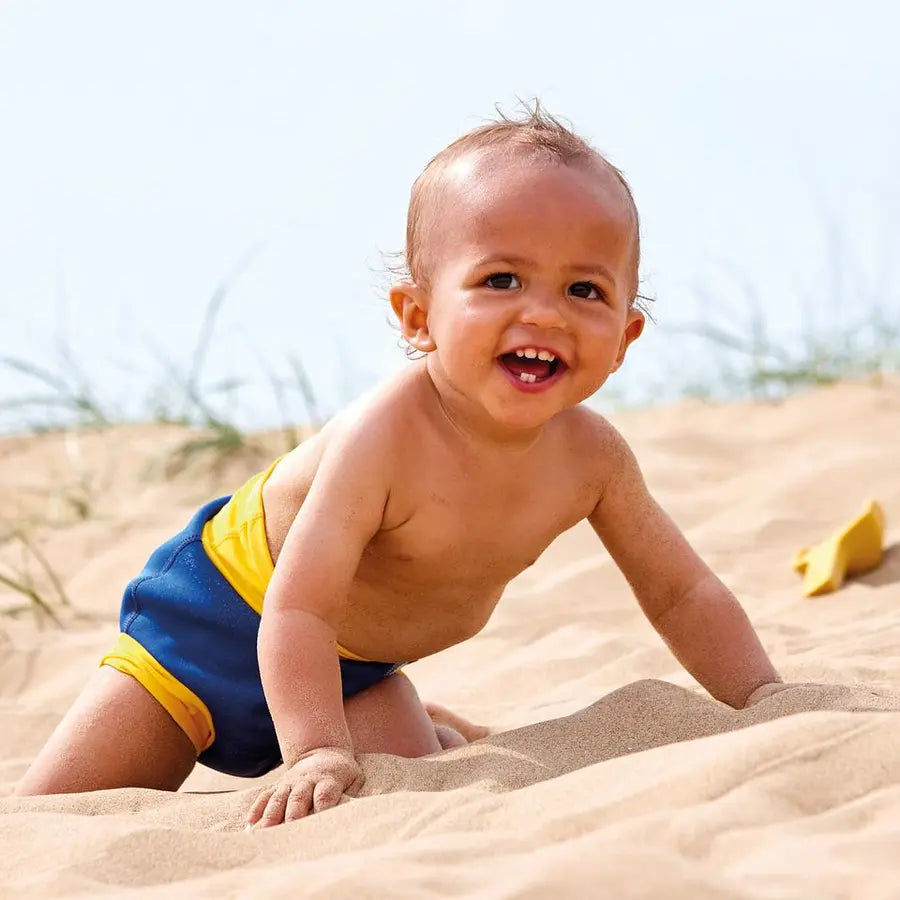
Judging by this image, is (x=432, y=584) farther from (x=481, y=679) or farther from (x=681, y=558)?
(x=481, y=679)

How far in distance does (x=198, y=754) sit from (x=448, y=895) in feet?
4.68

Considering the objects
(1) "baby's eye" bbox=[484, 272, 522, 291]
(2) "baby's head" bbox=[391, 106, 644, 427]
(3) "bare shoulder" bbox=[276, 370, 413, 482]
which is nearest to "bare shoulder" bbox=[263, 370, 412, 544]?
(3) "bare shoulder" bbox=[276, 370, 413, 482]

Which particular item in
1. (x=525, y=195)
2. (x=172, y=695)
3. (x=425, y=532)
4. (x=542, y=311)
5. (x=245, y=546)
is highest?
(x=525, y=195)

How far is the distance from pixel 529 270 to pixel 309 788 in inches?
33.8

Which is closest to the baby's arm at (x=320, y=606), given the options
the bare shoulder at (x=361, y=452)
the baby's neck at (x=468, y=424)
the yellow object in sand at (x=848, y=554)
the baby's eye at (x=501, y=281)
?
the bare shoulder at (x=361, y=452)

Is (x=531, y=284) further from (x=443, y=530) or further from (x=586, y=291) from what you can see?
(x=443, y=530)

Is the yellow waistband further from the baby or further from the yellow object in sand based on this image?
the yellow object in sand

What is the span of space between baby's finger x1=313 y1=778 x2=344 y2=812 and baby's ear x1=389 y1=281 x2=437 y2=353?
2.53ft

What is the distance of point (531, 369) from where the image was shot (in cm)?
232

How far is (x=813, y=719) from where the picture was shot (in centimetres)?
182

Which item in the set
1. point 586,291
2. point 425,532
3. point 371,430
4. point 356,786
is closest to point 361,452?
point 371,430

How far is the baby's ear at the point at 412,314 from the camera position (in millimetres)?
2463

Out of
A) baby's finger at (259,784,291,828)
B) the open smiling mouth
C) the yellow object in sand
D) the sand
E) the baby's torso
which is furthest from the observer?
the yellow object in sand

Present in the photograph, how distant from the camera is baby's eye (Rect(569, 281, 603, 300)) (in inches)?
91.4
